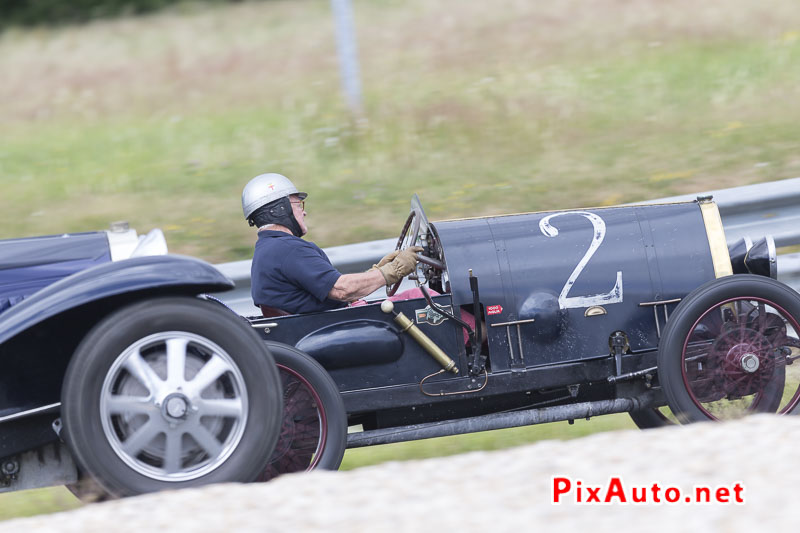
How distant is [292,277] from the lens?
15.3 ft

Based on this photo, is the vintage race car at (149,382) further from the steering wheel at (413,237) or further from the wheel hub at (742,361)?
the wheel hub at (742,361)

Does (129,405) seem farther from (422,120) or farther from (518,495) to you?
(422,120)

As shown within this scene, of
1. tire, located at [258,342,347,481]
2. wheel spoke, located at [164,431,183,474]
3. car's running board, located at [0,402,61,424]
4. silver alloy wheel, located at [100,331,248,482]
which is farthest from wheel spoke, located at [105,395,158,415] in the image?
tire, located at [258,342,347,481]

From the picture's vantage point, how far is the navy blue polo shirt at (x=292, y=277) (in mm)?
4633

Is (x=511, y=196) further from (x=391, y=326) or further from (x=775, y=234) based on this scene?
(x=391, y=326)

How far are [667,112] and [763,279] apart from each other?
5.81 metres

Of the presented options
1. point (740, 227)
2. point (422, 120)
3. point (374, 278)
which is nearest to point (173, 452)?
point (374, 278)

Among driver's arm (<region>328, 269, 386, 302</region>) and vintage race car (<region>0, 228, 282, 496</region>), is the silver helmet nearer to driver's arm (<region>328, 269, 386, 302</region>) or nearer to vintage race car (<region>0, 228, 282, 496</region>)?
driver's arm (<region>328, 269, 386, 302</region>)

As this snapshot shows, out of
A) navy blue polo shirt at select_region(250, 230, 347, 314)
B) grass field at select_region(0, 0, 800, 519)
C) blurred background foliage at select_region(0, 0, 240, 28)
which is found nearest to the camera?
navy blue polo shirt at select_region(250, 230, 347, 314)

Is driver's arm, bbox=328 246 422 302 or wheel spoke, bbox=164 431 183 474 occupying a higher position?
driver's arm, bbox=328 246 422 302

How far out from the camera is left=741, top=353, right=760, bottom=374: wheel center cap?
178 inches

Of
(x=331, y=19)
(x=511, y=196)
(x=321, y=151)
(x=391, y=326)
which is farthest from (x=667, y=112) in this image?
(x=331, y=19)

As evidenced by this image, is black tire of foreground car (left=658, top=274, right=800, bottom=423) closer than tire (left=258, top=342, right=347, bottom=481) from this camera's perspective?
No

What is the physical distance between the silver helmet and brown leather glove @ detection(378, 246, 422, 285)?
609mm
